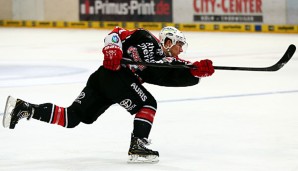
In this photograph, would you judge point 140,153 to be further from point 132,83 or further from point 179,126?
point 179,126

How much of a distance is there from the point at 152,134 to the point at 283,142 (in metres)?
0.92

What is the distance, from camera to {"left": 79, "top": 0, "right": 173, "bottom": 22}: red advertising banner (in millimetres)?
17062

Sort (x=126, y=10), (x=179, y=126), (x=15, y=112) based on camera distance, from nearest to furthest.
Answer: (x=15, y=112) < (x=179, y=126) < (x=126, y=10)

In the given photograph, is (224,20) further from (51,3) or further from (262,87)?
(262,87)

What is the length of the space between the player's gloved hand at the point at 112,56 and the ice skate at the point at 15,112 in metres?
0.56

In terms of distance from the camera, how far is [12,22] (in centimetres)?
1930

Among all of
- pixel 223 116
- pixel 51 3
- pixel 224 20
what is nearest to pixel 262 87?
pixel 223 116

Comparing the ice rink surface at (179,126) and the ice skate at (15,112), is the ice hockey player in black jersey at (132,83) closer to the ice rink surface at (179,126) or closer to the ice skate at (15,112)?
the ice skate at (15,112)

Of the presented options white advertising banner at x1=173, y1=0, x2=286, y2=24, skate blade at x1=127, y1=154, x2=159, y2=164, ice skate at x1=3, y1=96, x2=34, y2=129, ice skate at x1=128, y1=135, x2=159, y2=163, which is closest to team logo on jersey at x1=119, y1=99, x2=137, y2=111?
ice skate at x1=128, y1=135, x2=159, y2=163

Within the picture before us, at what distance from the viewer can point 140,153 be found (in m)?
4.92

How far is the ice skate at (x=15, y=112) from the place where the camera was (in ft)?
16.7

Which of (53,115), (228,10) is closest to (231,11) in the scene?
(228,10)

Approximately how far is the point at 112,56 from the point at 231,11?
1122cm

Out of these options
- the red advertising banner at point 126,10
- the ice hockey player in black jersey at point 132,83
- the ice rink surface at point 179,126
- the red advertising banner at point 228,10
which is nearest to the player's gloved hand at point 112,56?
the ice hockey player in black jersey at point 132,83
